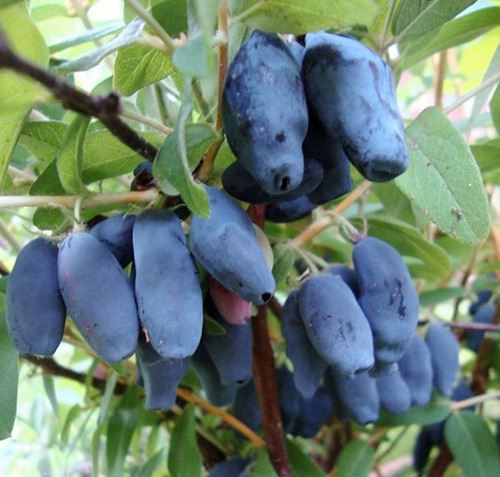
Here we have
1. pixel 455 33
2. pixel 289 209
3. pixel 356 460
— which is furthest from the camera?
pixel 356 460

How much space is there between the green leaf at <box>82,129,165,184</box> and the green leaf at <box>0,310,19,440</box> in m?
0.13

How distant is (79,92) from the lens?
1.03 feet

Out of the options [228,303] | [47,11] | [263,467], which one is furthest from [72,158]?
[47,11]

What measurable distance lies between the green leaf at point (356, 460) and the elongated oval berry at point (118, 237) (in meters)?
0.41

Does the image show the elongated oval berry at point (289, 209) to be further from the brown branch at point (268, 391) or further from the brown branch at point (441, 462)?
the brown branch at point (441, 462)

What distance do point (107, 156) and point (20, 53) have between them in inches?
4.1

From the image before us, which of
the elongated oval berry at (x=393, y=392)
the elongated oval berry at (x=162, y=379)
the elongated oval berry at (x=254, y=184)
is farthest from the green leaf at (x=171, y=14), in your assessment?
the elongated oval berry at (x=393, y=392)

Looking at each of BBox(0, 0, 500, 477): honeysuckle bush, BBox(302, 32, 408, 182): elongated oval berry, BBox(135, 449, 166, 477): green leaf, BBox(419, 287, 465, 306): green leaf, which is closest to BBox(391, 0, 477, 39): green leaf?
BBox(0, 0, 500, 477): honeysuckle bush

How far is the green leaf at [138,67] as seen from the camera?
419mm

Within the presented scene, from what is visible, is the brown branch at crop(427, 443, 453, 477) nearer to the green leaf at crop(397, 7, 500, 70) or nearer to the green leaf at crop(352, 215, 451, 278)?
the green leaf at crop(352, 215, 451, 278)

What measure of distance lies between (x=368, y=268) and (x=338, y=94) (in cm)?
14

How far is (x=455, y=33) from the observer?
24.3 inches

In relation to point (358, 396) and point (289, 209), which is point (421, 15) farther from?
point (358, 396)

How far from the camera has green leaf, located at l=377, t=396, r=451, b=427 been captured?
2.31ft
